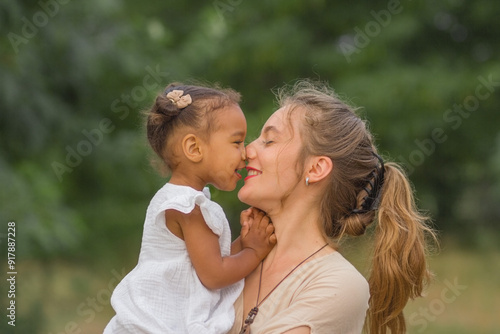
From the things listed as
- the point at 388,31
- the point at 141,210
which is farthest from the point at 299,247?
the point at 388,31

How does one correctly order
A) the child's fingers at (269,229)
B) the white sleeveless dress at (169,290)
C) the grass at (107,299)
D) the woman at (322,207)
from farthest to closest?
the grass at (107,299) → the child's fingers at (269,229) → the woman at (322,207) → the white sleeveless dress at (169,290)

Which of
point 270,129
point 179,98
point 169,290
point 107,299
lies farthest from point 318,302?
point 107,299

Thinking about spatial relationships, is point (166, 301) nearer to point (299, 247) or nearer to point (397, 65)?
point (299, 247)

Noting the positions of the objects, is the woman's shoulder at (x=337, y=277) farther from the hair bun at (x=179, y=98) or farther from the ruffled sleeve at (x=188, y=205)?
the hair bun at (x=179, y=98)

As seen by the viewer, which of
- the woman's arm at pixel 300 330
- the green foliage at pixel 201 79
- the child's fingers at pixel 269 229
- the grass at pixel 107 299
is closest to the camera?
the woman's arm at pixel 300 330

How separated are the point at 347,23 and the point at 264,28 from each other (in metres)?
1.25

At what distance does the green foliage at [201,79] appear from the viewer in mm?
7223

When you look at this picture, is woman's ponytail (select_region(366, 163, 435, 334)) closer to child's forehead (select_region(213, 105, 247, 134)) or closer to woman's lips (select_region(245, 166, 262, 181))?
woman's lips (select_region(245, 166, 262, 181))

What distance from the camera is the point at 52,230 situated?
701cm

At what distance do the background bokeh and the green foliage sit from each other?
0.02 meters

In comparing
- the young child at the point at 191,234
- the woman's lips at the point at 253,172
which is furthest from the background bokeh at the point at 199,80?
the woman's lips at the point at 253,172

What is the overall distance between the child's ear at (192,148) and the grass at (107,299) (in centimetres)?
552

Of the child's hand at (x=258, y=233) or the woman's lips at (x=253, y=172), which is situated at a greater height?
the woman's lips at (x=253, y=172)

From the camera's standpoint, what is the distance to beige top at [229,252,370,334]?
2.45 metres
